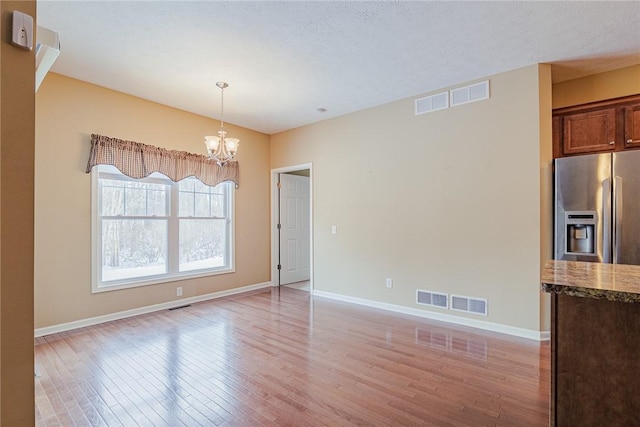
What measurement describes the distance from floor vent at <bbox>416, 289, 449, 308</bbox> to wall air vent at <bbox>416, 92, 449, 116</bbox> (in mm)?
2341

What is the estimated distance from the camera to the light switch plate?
924 millimetres

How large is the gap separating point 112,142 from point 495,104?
461cm

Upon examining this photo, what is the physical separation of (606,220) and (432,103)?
221cm

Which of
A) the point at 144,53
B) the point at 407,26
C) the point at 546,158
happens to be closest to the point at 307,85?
the point at 407,26

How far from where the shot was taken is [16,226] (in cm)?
93

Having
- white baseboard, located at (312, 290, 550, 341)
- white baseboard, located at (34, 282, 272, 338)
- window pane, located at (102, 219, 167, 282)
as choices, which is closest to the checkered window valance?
window pane, located at (102, 219, 167, 282)

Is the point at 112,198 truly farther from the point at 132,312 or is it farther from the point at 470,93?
the point at 470,93

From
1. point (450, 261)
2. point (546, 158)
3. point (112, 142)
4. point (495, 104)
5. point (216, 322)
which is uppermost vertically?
point (495, 104)

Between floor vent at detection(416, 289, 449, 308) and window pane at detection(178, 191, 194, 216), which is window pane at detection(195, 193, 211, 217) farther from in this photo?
floor vent at detection(416, 289, 449, 308)

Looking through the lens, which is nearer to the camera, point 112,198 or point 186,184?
point 112,198

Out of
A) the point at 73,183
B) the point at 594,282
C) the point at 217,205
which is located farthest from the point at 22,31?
the point at 217,205

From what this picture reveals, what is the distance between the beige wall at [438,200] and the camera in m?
3.34

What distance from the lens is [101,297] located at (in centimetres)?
387

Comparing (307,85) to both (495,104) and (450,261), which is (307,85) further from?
(450,261)
